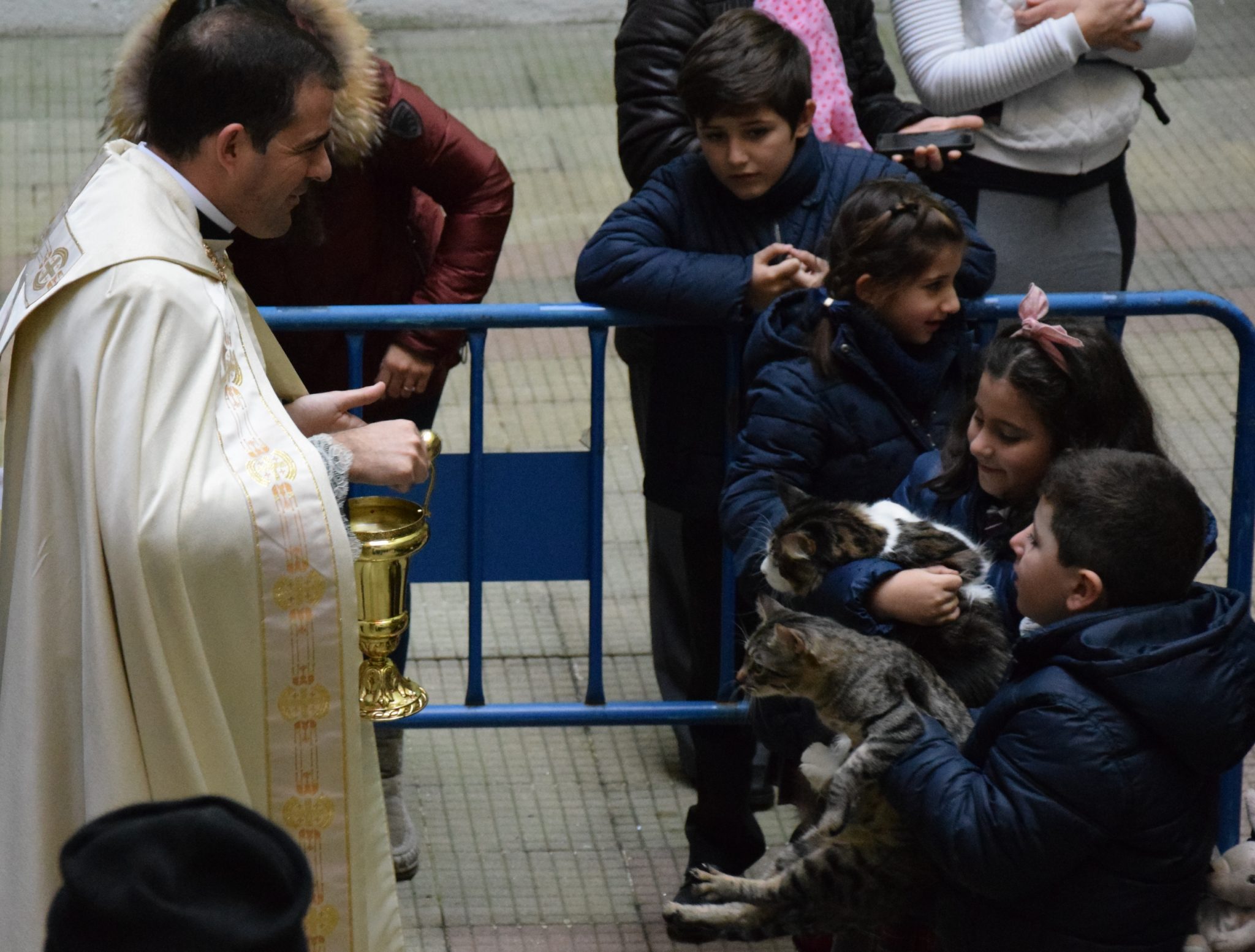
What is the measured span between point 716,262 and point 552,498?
2.32 ft

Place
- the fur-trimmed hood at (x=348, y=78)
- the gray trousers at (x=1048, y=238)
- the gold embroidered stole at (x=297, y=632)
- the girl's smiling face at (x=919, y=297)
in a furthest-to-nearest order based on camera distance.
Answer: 1. the gray trousers at (x=1048, y=238)
2. the fur-trimmed hood at (x=348, y=78)
3. the girl's smiling face at (x=919, y=297)
4. the gold embroidered stole at (x=297, y=632)

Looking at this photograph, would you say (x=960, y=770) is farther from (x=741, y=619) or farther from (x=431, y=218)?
(x=431, y=218)

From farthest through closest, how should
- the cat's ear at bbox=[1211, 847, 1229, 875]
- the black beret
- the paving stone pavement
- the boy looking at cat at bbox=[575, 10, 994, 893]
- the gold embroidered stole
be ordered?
the paving stone pavement < the boy looking at cat at bbox=[575, 10, 994, 893] < the cat's ear at bbox=[1211, 847, 1229, 875] < the gold embroidered stole < the black beret

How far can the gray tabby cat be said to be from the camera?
10.2ft

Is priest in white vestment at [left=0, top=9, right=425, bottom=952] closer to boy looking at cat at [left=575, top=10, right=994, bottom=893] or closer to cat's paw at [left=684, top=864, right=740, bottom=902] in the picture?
cat's paw at [left=684, top=864, right=740, bottom=902]

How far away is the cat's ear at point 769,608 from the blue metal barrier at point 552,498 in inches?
34.1

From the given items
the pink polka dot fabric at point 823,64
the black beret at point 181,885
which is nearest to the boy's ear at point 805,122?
the pink polka dot fabric at point 823,64

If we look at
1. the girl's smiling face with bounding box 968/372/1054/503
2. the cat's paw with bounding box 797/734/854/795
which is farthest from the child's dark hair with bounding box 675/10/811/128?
the cat's paw with bounding box 797/734/854/795

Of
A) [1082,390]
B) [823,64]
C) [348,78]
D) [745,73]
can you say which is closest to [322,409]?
[348,78]

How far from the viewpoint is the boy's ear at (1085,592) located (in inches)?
112

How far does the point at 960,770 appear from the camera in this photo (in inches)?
116

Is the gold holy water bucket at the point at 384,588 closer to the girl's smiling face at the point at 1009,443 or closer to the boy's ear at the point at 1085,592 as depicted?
the girl's smiling face at the point at 1009,443

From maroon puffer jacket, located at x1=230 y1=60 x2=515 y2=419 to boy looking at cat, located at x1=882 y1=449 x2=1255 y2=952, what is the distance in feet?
6.23

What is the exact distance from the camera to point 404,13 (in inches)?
429
